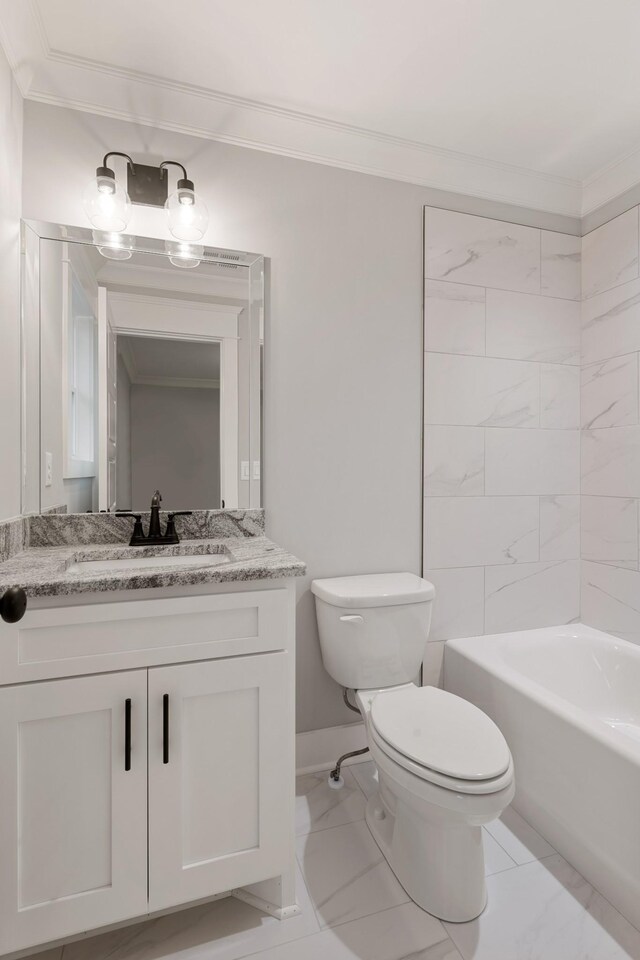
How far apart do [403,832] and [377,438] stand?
130cm

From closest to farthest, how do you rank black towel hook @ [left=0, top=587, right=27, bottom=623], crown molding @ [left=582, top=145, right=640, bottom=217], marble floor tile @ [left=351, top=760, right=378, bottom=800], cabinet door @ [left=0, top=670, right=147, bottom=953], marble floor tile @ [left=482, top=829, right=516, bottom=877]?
black towel hook @ [left=0, top=587, right=27, bottom=623]
cabinet door @ [left=0, top=670, right=147, bottom=953]
marble floor tile @ [left=482, top=829, right=516, bottom=877]
marble floor tile @ [left=351, top=760, right=378, bottom=800]
crown molding @ [left=582, top=145, right=640, bottom=217]

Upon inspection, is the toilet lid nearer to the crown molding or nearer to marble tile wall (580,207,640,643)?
marble tile wall (580,207,640,643)

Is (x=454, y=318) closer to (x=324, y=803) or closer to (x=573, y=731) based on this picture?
(x=573, y=731)

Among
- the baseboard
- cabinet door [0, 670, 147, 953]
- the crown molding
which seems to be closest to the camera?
cabinet door [0, 670, 147, 953]

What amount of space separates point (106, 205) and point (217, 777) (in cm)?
171

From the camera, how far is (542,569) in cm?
227

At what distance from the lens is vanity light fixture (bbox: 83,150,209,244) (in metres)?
1.61

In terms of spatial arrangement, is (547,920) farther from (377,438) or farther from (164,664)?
(377,438)

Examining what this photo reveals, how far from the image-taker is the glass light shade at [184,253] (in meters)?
1.72

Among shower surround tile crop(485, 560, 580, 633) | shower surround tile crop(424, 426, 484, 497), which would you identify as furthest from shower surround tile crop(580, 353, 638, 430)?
shower surround tile crop(485, 560, 580, 633)

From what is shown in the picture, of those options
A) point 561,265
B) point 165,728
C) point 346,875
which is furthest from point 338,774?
point 561,265

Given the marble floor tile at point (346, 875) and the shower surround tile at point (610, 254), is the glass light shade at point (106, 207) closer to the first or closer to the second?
the shower surround tile at point (610, 254)

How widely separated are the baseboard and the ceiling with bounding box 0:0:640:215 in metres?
2.20

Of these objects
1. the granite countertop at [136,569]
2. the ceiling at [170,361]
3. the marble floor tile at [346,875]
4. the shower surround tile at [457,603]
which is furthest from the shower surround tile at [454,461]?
the marble floor tile at [346,875]
